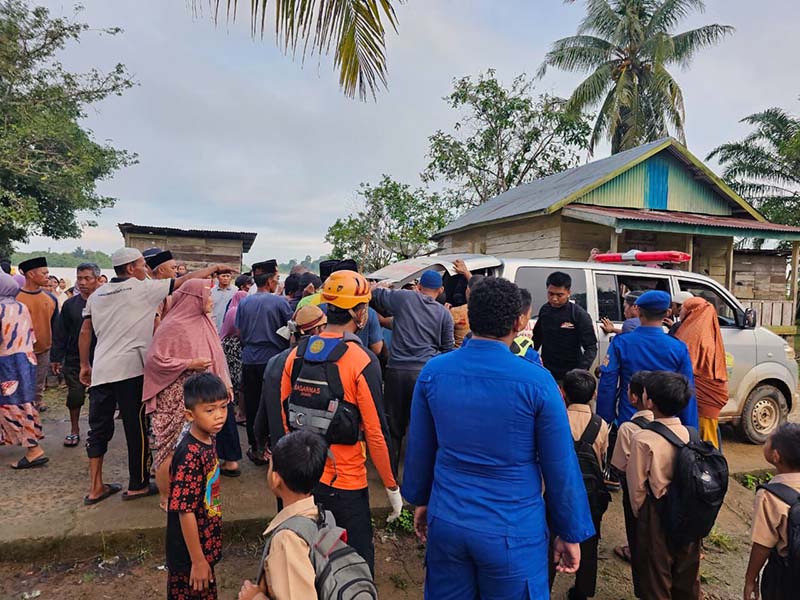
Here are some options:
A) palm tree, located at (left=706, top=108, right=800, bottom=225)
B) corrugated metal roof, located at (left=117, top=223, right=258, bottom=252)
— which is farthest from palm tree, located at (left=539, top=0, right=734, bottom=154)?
corrugated metal roof, located at (left=117, top=223, right=258, bottom=252)

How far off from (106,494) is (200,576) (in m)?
2.12

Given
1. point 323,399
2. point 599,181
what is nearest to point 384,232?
point 599,181

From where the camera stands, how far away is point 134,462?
3678mm

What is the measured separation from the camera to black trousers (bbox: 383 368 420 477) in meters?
4.17

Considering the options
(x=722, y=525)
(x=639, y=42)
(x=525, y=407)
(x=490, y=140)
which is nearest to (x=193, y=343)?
(x=525, y=407)

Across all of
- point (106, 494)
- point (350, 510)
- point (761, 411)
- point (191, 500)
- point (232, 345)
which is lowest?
point (106, 494)

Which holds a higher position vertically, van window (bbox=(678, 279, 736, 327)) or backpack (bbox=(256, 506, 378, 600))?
van window (bbox=(678, 279, 736, 327))

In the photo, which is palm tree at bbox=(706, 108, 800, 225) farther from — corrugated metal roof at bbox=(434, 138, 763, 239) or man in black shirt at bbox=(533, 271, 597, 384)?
man in black shirt at bbox=(533, 271, 597, 384)

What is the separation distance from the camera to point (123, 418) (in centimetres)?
363

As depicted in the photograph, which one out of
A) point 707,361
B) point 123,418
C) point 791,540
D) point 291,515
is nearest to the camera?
point 291,515

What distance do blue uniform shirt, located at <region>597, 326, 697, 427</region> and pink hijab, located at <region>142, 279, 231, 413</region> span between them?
280cm

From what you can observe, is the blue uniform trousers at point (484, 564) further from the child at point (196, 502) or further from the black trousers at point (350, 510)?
the child at point (196, 502)

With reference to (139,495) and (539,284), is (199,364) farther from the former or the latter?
(539,284)

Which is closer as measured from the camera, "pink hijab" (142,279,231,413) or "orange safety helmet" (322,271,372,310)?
"orange safety helmet" (322,271,372,310)
